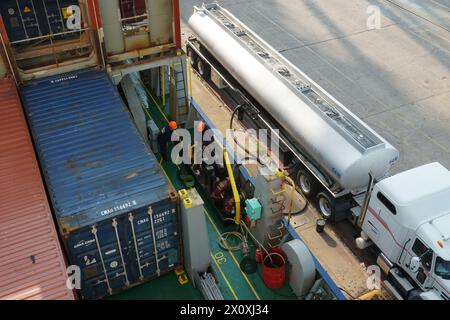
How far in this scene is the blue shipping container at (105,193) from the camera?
10.8 metres

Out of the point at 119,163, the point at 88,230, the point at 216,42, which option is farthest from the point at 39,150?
the point at 216,42

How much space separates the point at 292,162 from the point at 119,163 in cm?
651

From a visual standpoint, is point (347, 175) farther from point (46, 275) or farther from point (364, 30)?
point (364, 30)

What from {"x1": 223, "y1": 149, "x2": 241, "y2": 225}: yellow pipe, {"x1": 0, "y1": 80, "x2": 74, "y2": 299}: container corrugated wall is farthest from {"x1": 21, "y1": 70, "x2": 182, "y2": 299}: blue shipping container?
{"x1": 223, "y1": 149, "x2": 241, "y2": 225}: yellow pipe

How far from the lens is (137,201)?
434 inches

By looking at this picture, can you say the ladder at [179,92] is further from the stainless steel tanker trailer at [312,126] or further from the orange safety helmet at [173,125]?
the orange safety helmet at [173,125]

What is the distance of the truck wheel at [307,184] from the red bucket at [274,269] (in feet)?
8.91

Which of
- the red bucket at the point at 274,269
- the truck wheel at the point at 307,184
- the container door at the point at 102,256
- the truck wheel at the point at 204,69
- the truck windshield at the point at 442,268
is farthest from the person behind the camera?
the truck wheel at the point at 204,69

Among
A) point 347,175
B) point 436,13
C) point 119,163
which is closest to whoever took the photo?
point 119,163

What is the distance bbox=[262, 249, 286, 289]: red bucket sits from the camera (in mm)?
12617

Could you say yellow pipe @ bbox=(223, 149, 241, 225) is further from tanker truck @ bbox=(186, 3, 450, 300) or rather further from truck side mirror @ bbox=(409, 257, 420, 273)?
truck side mirror @ bbox=(409, 257, 420, 273)

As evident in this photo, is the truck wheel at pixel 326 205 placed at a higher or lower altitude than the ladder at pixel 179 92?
lower

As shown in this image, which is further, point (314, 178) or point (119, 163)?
point (314, 178)

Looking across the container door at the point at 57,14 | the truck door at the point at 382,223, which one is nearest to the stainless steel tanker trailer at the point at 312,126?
the truck door at the point at 382,223
